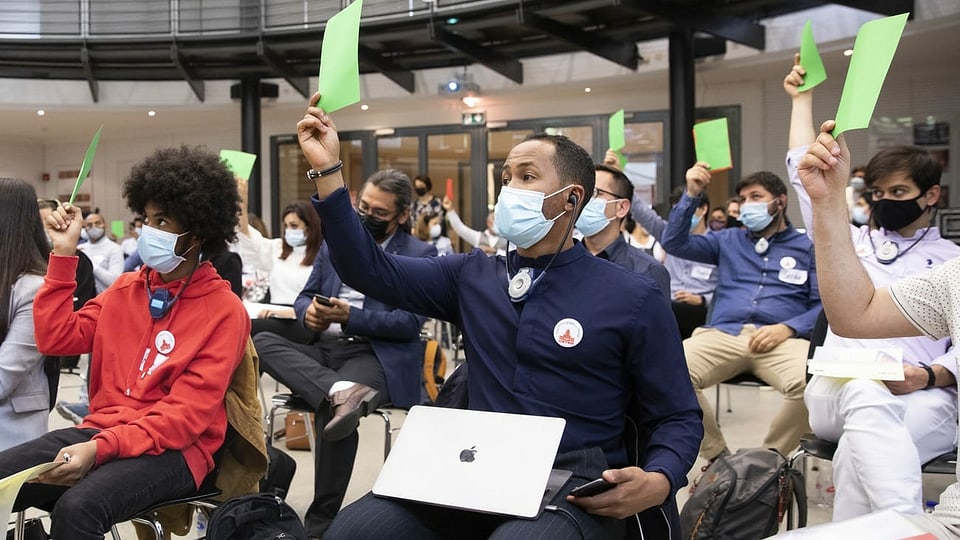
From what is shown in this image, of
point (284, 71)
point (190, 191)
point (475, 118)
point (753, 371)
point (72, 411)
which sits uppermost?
point (284, 71)

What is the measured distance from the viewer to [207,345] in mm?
2344

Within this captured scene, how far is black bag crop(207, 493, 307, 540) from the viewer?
6.72ft

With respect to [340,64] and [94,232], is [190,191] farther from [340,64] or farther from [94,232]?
[94,232]

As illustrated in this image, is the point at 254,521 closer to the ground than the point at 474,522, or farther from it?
closer to the ground

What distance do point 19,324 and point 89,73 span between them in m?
11.7

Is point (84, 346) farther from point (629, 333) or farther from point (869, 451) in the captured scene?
point (869, 451)

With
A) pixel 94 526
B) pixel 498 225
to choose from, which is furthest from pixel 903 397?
pixel 94 526

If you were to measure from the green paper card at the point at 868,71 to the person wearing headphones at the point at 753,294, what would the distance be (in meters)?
2.37

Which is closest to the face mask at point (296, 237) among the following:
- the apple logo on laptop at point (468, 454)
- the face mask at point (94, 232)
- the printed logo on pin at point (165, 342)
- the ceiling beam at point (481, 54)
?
the printed logo on pin at point (165, 342)

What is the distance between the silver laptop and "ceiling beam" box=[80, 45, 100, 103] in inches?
493

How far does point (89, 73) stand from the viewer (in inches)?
501

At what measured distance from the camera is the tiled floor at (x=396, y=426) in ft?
11.8

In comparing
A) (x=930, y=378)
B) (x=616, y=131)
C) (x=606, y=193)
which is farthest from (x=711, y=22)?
(x=930, y=378)

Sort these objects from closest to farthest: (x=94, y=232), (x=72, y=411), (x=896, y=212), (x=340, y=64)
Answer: (x=340, y=64), (x=896, y=212), (x=72, y=411), (x=94, y=232)
